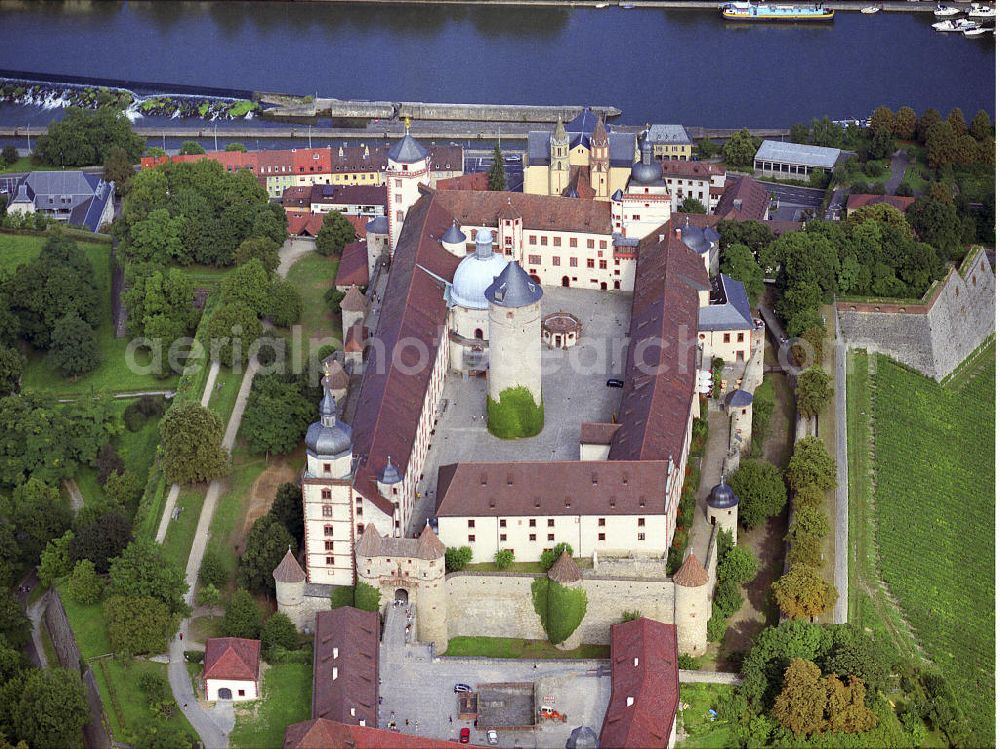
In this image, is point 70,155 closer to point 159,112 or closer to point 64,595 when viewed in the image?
point 159,112

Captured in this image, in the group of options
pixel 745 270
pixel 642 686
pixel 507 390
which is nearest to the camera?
pixel 642 686

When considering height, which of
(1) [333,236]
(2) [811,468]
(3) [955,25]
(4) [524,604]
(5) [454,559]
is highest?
(3) [955,25]

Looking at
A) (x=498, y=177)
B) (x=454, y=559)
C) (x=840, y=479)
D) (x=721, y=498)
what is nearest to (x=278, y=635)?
(x=454, y=559)

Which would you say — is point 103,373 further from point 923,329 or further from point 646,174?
point 923,329

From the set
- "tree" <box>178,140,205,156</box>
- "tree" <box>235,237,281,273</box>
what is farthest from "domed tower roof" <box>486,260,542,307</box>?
"tree" <box>178,140,205,156</box>

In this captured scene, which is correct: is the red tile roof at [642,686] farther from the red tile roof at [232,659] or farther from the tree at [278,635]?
the red tile roof at [232,659]

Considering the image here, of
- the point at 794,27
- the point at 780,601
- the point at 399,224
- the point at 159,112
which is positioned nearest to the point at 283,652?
the point at 780,601
